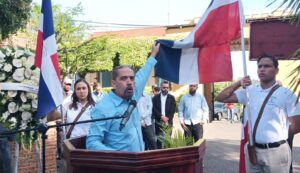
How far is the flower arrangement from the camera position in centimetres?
471

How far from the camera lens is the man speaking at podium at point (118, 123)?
3443 mm

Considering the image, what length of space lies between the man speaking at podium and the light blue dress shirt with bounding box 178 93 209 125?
636cm

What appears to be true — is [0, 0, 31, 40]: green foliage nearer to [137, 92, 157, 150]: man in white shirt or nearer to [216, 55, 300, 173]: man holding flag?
[137, 92, 157, 150]: man in white shirt

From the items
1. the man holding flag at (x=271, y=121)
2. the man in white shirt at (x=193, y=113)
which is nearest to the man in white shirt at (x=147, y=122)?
the man in white shirt at (x=193, y=113)

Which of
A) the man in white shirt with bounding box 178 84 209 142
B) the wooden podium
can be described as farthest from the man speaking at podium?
the man in white shirt with bounding box 178 84 209 142

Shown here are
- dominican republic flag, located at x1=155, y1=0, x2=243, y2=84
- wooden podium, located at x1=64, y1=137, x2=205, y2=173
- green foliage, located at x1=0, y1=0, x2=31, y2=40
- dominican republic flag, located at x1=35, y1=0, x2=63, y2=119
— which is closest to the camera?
wooden podium, located at x1=64, y1=137, x2=205, y2=173

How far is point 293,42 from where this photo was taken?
14.0ft

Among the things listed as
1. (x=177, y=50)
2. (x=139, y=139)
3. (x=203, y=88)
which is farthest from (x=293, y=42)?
(x=203, y=88)

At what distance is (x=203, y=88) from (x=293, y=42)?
76.8 feet

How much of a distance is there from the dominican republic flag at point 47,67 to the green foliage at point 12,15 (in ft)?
19.3

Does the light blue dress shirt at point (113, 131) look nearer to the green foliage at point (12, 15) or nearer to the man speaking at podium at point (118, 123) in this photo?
the man speaking at podium at point (118, 123)

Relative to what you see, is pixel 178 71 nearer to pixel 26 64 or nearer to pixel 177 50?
pixel 177 50

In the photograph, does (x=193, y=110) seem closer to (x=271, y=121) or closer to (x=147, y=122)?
(x=147, y=122)

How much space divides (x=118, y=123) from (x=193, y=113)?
6.69 meters
